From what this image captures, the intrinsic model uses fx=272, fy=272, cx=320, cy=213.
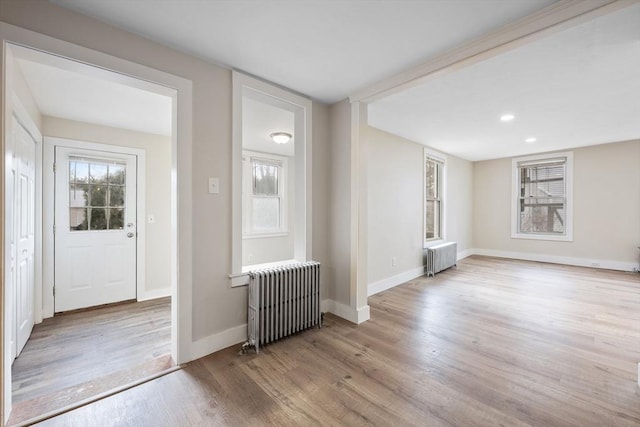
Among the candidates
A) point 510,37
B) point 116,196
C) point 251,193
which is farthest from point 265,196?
point 510,37

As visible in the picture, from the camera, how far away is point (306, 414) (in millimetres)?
1649

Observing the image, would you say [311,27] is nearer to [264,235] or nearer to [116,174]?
[116,174]

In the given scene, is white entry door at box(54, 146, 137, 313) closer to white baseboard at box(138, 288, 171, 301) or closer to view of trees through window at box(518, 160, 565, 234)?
white baseboard at box(138, 288, 171, 301)

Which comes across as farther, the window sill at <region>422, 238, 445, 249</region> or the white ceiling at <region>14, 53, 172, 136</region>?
the window sill at <region>422, 238, 445, 249</region>

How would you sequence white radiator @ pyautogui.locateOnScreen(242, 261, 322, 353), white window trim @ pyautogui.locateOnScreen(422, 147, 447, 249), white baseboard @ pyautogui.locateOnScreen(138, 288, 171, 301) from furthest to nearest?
white window trim @ pyautogui.locateOnScreen(422, 147, 447, 249), white baseboard @ pyautogui.locateOnScreen(138, 288, 171, 301), white radiator @ pyautogui.locateOnScreen(242, 261, 322, 353)

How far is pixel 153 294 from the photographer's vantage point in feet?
12.9

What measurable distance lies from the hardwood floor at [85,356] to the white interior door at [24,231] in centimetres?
23

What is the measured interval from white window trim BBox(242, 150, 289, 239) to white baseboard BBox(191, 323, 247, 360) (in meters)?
2.69

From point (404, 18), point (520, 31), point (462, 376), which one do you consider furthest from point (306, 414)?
point (520, 31)

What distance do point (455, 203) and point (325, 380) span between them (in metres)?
5.58

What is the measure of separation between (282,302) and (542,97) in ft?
11.7

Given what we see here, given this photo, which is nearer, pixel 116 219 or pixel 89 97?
pixel 89 97

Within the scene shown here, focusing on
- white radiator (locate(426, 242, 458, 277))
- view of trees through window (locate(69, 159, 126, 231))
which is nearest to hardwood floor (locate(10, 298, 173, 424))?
view of trees through window (locate(69, 159, 126, 231))

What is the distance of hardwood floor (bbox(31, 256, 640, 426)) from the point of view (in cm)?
163
